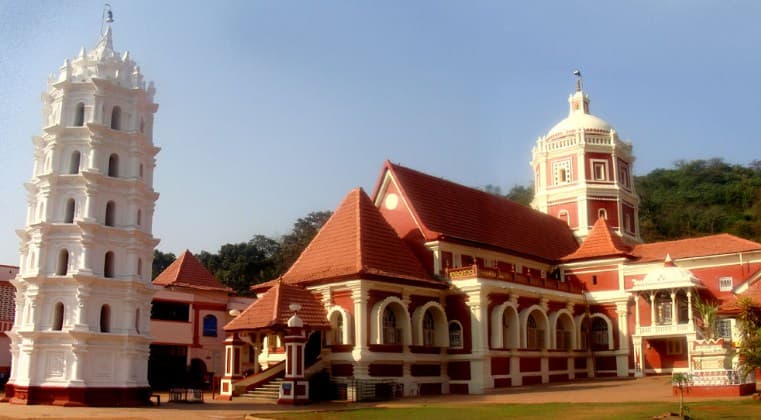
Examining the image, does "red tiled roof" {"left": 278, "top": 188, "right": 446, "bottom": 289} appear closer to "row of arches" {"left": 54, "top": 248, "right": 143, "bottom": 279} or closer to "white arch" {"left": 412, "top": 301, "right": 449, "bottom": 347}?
"white arch" {"left": 412, "top": 301, "right": 449, "bottom": 347}

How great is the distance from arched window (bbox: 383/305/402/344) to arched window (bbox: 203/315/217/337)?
13.4 metres

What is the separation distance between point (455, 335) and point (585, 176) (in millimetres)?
17474

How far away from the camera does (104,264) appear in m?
24.4

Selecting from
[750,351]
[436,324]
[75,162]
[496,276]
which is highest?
[75,162]

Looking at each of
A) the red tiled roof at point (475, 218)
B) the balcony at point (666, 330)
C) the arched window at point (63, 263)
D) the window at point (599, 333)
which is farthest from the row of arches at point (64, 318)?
the balcony at point (666, 330)

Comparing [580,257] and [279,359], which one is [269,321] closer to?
[279,359]

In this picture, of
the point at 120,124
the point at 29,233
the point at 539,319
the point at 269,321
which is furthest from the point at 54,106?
the point at 539,319

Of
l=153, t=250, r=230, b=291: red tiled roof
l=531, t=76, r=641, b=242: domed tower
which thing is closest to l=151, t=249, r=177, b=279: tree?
l=153, t=250, r=230, b=291: red tiled roof

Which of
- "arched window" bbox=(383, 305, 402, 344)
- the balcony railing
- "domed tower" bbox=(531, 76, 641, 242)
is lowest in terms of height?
"arched window" bbox=(383, 305, 402, 344)

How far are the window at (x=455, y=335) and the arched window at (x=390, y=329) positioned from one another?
8.76 feet

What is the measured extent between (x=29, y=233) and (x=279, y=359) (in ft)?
31.2

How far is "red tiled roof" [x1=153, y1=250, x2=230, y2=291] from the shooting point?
38.6 m

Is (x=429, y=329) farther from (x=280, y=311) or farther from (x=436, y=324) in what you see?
(x=280, y=311)

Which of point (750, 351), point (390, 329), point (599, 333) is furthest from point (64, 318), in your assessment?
point (599, 333)
